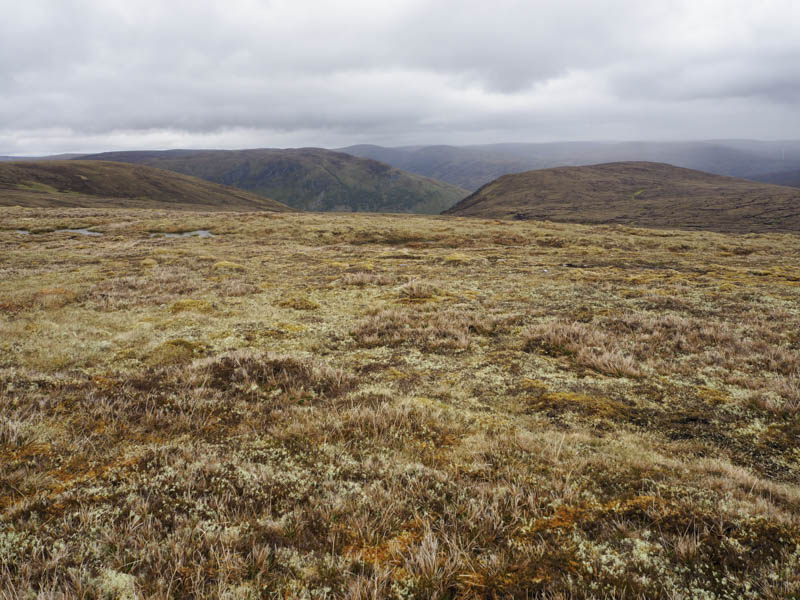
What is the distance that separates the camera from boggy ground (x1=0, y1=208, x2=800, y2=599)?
353 cm

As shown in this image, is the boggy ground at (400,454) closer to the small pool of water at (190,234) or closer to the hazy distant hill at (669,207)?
the small pool of water at (190,234)

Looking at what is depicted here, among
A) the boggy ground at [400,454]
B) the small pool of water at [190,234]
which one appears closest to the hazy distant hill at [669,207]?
the small pool of water at [190,234]

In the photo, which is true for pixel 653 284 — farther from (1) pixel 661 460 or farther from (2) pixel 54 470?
(2) pixel 54 470

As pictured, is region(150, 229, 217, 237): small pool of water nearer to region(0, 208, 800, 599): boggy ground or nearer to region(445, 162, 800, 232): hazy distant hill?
region(0, 208, 800, 599): boggy ground

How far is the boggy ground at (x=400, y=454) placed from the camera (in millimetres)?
3529

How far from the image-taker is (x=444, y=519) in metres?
4.32

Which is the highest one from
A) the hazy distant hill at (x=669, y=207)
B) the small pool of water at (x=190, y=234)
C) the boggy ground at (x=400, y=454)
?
the hazy distant hill at (x=669, y=207)

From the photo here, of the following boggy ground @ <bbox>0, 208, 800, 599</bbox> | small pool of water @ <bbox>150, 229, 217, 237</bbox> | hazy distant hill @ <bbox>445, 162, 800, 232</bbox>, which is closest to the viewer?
boggy ground @ <bbox>0, 208, 800, 599</bbox>

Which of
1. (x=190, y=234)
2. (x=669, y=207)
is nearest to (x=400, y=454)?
(x=190, y=234)

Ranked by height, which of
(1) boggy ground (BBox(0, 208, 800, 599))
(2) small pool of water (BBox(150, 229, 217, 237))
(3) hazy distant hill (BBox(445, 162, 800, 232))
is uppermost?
(3) hazy distant hill (BBox(445, 162, 800, 232))

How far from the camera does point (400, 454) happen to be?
580 centimetres

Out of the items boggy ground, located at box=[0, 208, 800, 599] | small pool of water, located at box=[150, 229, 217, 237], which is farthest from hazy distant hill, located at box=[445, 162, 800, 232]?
boggy ground, located at box=[0, 208, 800, 599]

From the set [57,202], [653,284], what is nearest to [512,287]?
[653,284]

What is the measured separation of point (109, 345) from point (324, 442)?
1013 cm
